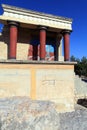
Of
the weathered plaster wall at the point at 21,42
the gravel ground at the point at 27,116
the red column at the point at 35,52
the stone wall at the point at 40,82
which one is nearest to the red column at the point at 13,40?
the weathered plaster wall at the point at 21,42

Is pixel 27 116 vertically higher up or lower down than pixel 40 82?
lower down

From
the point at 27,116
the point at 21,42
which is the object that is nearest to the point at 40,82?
the point at 27,116

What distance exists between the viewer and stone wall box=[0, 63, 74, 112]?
32.9 feet

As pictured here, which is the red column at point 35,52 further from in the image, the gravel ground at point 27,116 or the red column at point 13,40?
the gravel ground at point 27,116

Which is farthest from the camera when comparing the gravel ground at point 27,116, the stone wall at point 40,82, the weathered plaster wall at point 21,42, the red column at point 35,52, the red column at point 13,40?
the red column at point 35,52

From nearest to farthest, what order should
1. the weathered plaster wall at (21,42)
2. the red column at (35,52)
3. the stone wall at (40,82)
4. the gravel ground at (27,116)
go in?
1. the gravel ground at (27,116)
2. the stone wall at (40,82)
3. the weathered plaster wall at (21,42)
4. the red column at (35,52)

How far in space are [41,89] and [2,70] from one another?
7.63 ft

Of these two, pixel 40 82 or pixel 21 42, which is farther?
pixel 21 42

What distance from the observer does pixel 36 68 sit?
34.5ft

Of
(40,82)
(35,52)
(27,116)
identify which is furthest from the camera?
(35,52)

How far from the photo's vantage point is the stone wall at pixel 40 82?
32.9 feet

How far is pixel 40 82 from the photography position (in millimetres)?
10531

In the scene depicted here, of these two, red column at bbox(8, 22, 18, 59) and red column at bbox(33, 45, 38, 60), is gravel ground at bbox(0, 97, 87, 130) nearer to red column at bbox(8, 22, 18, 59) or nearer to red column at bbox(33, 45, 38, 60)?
red column at bbox(8, 22, 18, 59)

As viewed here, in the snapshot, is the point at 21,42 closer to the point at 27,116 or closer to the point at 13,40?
the point at 13,40
